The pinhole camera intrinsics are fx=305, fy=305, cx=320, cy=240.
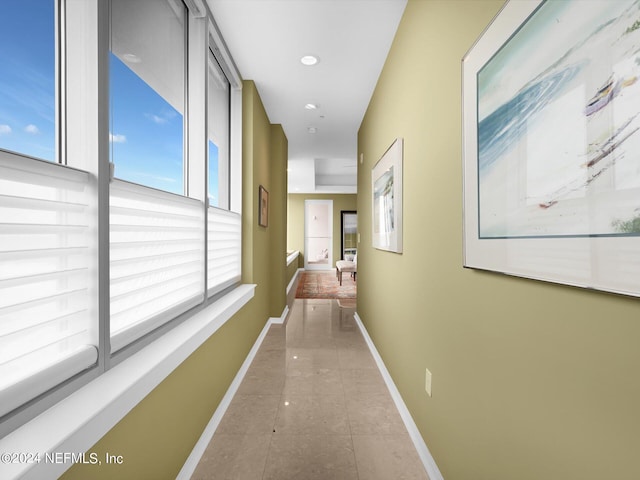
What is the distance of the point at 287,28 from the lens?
2182 millimetres

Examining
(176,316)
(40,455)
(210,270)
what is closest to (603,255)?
(40,455)

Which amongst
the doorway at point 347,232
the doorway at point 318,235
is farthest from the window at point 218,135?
the doorway at point 347,232

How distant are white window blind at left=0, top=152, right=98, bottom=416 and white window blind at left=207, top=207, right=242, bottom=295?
1152 millimetres

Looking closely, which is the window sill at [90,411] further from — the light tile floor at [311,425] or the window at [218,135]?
the window at [218,135]

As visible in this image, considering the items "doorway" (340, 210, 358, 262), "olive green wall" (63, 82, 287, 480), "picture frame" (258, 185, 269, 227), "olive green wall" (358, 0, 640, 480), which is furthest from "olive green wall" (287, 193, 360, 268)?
"olive green wall" (358, 0, 640, 480)

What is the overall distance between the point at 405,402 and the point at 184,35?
9.11ft

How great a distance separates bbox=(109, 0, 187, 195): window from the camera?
1266mm

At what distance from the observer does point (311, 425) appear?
6.42ft

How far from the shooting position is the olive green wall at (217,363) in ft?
3.62

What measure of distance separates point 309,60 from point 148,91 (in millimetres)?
1534

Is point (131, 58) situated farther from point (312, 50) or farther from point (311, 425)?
point (311, 425)

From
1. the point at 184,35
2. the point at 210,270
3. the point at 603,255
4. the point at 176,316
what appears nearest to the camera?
the point at 603,255

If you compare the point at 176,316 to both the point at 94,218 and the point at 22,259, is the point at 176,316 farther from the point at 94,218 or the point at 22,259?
the point at 22,259

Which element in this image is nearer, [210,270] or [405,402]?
[405,402]
